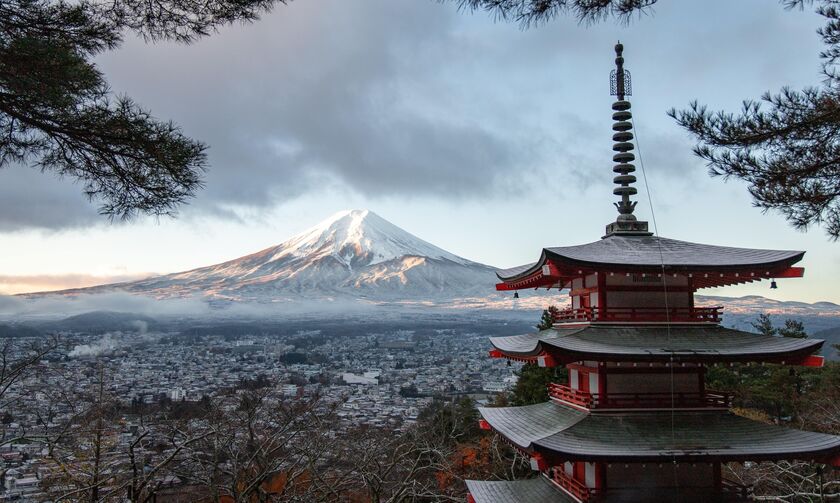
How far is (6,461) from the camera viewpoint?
1438 centimetres

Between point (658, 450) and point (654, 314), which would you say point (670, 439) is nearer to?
point (658, 450)

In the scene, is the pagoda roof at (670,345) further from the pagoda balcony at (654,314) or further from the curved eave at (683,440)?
the curved eave at (683,440)

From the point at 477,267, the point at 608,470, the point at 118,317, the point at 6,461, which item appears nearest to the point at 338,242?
the point at 477,267

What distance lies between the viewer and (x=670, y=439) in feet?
28.7

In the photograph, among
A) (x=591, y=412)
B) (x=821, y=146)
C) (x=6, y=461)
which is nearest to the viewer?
(x=821, y=146)

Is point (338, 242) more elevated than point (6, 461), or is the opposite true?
point (338, 242)

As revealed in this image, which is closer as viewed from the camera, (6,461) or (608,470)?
(608,470)

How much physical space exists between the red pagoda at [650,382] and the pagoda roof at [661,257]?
0.02 m

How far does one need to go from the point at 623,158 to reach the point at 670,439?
16.2 ft

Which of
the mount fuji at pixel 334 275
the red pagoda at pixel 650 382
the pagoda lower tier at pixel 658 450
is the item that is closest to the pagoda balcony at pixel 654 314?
the red pagoda at pixel 650 382

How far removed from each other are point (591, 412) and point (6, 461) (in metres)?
13.3

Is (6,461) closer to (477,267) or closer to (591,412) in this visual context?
(591,412)

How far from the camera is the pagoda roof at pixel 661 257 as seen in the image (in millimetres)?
9219

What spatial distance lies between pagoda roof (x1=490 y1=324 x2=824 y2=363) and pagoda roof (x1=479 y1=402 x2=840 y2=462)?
98 centimetres
